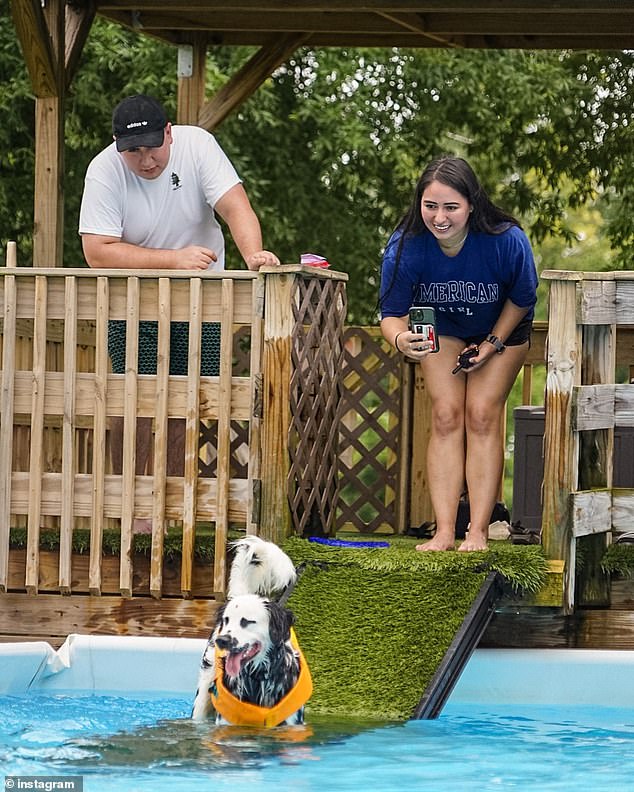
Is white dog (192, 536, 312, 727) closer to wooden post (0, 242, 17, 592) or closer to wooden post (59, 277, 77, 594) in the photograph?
wooden post (59, 277, 77, 594)

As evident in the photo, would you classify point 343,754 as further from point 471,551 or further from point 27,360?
point 27,360

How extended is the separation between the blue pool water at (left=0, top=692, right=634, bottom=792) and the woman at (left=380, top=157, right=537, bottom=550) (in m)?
0.91

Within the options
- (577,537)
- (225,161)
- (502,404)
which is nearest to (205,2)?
(225,161)

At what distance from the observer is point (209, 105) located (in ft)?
31.8

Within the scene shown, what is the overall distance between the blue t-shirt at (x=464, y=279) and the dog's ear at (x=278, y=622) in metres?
1.68

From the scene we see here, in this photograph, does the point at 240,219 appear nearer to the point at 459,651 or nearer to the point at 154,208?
the point at 154,208

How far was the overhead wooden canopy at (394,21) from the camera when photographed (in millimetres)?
8500

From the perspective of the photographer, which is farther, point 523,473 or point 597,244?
point 597,244

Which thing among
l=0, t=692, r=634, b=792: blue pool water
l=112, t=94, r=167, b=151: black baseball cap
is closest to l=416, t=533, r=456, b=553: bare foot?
l=0, t=692, r=634, b=792: blue pool water

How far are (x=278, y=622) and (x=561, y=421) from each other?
1552mm

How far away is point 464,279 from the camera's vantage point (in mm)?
5711

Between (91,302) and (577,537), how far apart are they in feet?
7.73

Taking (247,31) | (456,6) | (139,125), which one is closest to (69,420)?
(139,125)

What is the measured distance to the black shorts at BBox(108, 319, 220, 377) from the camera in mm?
5992
